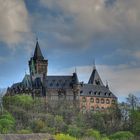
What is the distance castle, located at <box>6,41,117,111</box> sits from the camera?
148 meters

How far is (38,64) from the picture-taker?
530 feet

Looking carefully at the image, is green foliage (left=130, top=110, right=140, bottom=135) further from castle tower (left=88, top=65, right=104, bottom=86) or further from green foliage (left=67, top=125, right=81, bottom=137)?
castle tower (left=88, top=65, right=104, bottom=86)

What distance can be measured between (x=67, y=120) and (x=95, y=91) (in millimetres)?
34191

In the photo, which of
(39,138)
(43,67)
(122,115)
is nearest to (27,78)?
(43,67)

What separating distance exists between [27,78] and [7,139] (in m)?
68.9

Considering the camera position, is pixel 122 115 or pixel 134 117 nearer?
pixel 134 117

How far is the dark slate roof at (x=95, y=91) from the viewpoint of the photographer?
15325 cm

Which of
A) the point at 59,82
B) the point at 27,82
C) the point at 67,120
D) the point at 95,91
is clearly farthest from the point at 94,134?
the point at 95,91

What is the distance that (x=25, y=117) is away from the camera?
4606 inches

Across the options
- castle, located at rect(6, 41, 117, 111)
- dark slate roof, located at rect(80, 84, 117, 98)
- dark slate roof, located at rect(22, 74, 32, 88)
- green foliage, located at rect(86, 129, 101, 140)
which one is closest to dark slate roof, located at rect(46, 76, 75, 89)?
castle, located at rect(6, 41, 117, 111)

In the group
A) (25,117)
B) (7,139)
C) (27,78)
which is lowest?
(7,139)

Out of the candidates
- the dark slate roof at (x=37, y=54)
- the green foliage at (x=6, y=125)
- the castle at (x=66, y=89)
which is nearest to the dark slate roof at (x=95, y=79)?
the castle at (x=66, y=89)

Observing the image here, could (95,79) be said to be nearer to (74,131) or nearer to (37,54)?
(37,54)

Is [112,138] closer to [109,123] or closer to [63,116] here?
[109,123]
